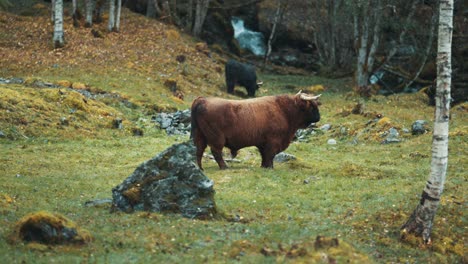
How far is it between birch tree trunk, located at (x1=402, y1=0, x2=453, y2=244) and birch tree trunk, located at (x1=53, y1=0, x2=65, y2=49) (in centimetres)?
3353

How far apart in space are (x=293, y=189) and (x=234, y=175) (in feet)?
8.40

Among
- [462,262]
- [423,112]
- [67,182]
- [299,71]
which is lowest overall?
[299,71]

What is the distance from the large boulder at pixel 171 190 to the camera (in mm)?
16625

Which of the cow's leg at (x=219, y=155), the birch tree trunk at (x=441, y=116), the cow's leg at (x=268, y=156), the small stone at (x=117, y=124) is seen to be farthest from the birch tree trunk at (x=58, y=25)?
the birch tree trunk at (x=441, y=116)

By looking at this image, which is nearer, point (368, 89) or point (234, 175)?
point (234, 175)

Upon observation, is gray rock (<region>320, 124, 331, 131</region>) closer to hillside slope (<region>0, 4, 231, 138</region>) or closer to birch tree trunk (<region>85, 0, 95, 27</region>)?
hillside slope (<region>0, 4, 231, 138</region>)

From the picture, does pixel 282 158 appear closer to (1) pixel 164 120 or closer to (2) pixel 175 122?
(2) pixel 175 122

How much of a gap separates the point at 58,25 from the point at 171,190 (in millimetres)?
31654

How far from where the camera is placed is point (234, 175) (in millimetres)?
22672

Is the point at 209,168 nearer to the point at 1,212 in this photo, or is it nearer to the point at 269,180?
the point at 269,180

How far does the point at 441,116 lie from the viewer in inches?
614

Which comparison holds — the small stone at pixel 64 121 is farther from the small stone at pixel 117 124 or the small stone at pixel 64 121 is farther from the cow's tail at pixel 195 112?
the cow's tail at pixel 195 112

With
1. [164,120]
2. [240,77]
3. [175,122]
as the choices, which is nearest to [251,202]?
[175,122]

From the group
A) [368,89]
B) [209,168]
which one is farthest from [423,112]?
[209,168]
